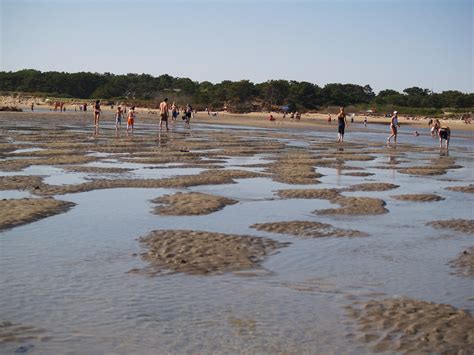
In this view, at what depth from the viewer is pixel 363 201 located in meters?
12.8

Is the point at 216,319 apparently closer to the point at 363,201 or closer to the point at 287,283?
the point at 287,283

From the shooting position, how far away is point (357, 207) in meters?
12.1

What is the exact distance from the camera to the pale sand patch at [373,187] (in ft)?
48.8

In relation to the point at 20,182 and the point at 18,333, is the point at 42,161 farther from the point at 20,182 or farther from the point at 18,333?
the point at 18,333

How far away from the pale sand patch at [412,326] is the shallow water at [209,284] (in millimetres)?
225

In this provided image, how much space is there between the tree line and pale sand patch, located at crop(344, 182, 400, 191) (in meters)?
85.2

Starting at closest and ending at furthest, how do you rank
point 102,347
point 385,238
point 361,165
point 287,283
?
point 102,347 < point 287,283 < point 385,238 < point 361,165

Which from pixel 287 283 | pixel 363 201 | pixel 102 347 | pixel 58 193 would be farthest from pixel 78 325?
pixel 363 201

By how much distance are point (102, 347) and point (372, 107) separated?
379 ft

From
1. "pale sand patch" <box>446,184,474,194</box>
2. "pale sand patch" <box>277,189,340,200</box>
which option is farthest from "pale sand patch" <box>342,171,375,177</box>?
"pale sand patch" <box>277,189,340,200</box>

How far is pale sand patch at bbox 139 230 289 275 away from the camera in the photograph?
7.48 m

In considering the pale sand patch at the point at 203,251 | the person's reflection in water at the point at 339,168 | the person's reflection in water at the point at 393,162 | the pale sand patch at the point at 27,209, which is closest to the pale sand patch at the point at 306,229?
the pale sand patch at the point at 203,251

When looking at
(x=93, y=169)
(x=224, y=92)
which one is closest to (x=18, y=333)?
(x=93, y=169)

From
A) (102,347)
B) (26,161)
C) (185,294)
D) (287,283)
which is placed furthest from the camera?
(26,161)
